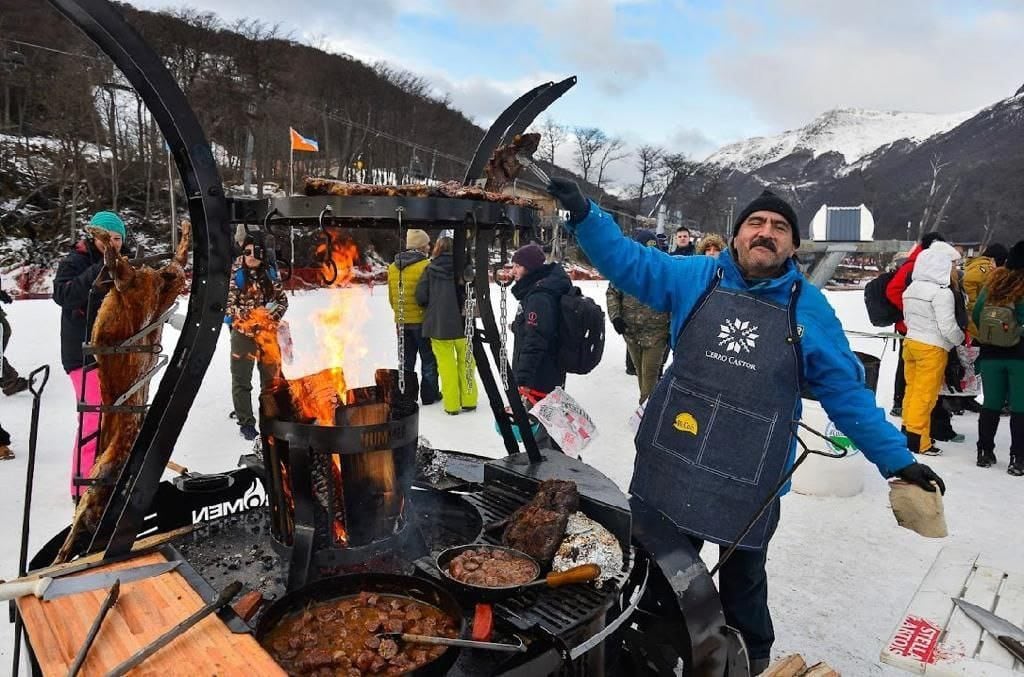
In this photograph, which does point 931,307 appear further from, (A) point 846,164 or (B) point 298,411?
(A) point 846,164

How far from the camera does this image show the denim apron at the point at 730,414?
269 cm

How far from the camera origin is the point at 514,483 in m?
3.00

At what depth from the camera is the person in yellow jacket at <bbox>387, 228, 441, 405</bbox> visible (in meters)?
7.72

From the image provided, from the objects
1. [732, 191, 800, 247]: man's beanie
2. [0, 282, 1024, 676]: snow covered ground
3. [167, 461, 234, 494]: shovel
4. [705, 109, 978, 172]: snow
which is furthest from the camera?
[705, 109, 978, 172]: snow

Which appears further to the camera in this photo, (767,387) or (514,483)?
(514,483)

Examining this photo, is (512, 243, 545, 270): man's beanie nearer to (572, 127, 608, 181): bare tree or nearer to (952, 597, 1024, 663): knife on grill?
(952, 597, 1024, 663): knife on grill

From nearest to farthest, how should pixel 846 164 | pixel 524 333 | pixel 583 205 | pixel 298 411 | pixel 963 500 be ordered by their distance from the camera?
pixel 298 411 < pixel 583 205 < pixel 963 500 < pixel 524 333 < pixel 846 164

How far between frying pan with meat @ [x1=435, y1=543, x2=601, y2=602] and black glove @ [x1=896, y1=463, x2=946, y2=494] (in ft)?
4.59

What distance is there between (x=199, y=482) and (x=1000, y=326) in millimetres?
7235

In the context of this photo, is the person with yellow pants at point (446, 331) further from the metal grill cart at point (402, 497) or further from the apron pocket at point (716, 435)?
the apron pocket at point (716, 435)

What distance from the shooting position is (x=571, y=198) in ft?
8.50

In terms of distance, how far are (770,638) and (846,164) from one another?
166 m

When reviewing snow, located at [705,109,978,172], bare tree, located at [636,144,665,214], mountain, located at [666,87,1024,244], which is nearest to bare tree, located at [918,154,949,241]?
mountain, located at [666,87,1024,244]

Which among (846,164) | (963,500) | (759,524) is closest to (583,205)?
(759,524)
